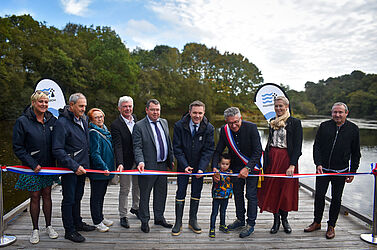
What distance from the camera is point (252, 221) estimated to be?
354 cm

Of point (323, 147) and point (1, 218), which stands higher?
point (323, 147)

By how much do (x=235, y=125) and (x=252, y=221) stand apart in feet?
4.37

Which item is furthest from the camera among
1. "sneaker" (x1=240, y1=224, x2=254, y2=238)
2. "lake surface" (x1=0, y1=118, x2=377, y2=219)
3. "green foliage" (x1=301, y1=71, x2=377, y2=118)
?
"green foliage" (x1=301, y1=71, x2=377, y2=118)

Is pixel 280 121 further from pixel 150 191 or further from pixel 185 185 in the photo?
pixel 150 191

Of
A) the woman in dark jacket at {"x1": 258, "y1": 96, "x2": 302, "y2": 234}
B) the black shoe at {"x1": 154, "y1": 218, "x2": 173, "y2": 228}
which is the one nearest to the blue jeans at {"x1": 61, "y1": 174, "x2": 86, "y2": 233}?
the black shoe at {"x1": 154, "y1": 218, "x2": 173, "y2": 228}

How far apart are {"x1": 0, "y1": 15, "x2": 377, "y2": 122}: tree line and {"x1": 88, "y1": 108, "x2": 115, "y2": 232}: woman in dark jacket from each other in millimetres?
20722

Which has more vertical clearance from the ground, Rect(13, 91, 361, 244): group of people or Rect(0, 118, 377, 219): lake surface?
Rect(13, 91, 361, 244): group of people

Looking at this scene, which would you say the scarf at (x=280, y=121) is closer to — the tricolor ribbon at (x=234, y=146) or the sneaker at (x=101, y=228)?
the tricolor ribbon at (x=234, y=146)

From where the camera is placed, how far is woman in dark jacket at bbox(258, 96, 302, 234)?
136 inches

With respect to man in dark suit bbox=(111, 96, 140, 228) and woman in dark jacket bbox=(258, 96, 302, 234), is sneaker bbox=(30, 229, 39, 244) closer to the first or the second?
man in dark suit bbox=(111, 96, 140, 228)

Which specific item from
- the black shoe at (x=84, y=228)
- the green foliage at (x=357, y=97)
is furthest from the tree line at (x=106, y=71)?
the black shoe at (x=84, y=228)

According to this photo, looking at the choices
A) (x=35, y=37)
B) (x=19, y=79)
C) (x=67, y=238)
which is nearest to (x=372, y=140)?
(x=67, y=238)

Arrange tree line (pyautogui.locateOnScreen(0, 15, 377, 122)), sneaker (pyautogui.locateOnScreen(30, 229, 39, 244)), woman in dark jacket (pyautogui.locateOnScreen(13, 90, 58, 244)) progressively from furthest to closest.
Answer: tree line (pyautogui.locateOnScreen(0, 15, 377, 122)) < sneaker (pyautogui.locateOnScreen(30, 229, 39, 244)) < woman in dark jacket (pyautogui.locateOnScreen(13, 90, 58, 244))

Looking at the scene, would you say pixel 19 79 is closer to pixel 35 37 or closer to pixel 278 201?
pixel 35 37
